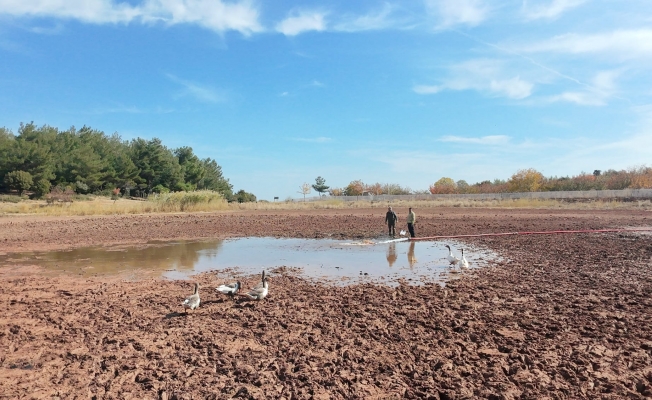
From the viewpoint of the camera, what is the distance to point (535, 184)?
84.7 meters

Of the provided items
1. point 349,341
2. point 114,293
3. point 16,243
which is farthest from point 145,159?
point 349,341

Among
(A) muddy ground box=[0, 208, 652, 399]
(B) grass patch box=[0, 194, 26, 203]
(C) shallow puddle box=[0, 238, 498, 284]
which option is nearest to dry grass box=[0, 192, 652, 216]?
(B) grass patch box=[0, 194, 26, 203]

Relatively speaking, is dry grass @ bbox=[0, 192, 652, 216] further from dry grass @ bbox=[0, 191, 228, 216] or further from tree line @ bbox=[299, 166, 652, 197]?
tree line @ bbox=[299, 166, 652, 197]

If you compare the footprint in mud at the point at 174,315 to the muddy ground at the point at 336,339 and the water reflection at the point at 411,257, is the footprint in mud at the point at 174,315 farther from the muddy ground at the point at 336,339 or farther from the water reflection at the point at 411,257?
the water reflection at the point at 411,257

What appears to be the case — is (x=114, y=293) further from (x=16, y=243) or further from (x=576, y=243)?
(x=576, y=243)

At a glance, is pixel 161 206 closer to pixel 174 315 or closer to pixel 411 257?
pixel 411 257

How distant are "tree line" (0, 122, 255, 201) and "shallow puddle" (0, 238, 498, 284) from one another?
4186 centimetres

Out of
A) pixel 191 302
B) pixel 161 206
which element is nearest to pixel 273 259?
pixel 191 302

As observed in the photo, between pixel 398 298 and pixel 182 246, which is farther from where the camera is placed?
pixel 182 246

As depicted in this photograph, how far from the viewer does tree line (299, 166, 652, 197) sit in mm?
71750

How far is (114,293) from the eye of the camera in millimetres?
9625

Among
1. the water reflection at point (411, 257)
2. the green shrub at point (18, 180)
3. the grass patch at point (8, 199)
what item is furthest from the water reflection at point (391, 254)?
the green shrub at point (18, 180)

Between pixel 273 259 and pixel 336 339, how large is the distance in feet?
28.2

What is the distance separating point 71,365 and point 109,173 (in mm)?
61510
